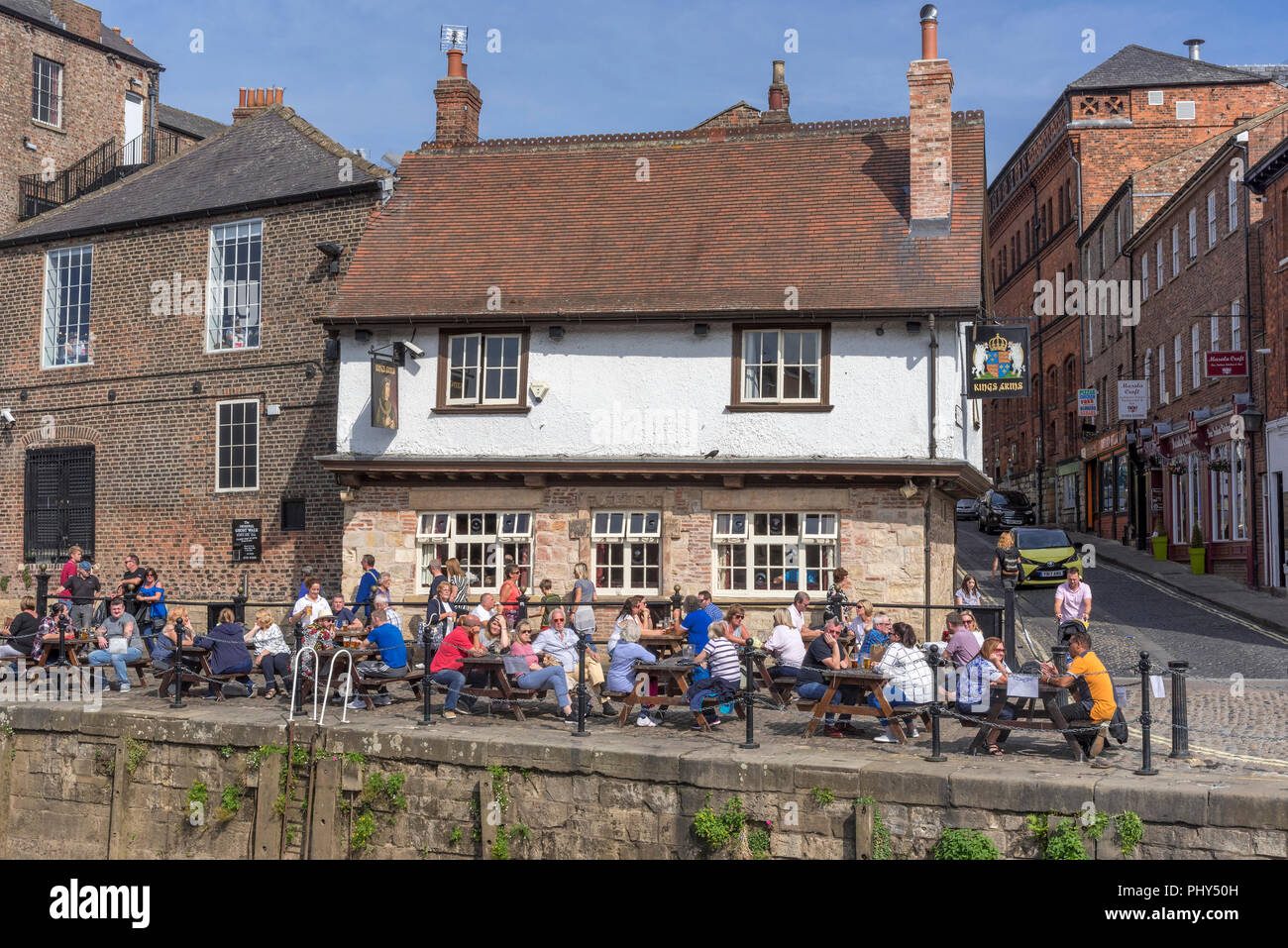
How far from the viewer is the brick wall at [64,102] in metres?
29.3

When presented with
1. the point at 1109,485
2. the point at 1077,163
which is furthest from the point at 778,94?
the point at 1077,163

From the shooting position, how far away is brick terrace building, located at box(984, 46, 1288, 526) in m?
46.5

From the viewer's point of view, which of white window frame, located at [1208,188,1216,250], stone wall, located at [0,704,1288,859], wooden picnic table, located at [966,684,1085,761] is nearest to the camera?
stone wall, located at [0,704,1288,859]

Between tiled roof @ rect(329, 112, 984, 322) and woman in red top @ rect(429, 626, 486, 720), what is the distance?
7057 mm

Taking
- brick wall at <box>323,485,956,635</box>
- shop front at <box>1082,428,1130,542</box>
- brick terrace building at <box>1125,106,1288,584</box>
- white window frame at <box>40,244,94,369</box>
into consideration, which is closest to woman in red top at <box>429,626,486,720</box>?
brick wall at <box>323,485,956,635</box>

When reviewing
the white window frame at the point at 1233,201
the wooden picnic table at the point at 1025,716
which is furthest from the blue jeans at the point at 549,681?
the white window frame at the point at 1233,201

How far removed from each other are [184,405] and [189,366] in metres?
0.71

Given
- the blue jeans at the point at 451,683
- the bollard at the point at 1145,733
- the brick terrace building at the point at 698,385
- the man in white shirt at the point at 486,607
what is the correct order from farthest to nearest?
1. the brick terrace building at the point at 698,385
2. the man in white shirt at the point at 486,607
3. the blue jeans at the point at 451,683
4. the bollard at the point at 1145,733

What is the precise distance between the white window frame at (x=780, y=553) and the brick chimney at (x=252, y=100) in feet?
47.5

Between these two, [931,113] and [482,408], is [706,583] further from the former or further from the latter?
[931,113]

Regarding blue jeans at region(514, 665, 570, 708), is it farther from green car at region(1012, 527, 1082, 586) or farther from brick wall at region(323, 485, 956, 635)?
green car at region(1012, 527, 1082, 586)

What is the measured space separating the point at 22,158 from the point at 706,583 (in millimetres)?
20503

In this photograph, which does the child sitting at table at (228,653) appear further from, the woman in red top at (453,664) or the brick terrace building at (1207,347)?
the brick terrace building at (1207,347)

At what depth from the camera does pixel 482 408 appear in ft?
63.5
